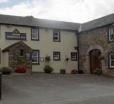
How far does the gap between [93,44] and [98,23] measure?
7.69ft

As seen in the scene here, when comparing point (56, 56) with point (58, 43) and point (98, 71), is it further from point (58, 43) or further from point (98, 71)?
point (98, 71)

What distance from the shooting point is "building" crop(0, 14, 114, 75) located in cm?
3188

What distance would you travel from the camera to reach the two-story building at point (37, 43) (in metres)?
31.8

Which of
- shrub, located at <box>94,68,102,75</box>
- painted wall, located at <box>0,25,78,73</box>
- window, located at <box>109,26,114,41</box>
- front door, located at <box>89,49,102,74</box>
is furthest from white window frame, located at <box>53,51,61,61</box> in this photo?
window, located at <box>109,26,114,41</box>

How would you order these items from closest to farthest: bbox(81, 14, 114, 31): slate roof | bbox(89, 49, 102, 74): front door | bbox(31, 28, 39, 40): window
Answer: bbox(81, 14, 114, 31): slate roof → bbox(89, 49, 102, 74): front door → bbox(31, 28, 39, 40): window

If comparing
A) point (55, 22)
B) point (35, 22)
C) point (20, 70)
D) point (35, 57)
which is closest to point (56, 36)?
point (55, 22)

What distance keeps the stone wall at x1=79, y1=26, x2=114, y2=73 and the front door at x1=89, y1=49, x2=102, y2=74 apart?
39 centimetres

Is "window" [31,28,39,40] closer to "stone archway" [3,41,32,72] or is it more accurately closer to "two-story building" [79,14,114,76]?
"stone archway" [3,41,32,72]

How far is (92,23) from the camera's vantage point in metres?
36.2

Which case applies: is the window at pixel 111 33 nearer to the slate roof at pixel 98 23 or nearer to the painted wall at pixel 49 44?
the slate roof at pixel 98 23

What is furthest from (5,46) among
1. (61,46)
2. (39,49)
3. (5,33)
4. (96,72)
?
(96,72)

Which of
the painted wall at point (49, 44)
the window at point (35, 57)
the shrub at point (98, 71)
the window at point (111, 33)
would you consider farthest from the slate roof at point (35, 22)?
the shrub at point (98, 71)

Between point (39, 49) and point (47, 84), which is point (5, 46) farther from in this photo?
point (47, 84)

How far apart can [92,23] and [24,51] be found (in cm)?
901
